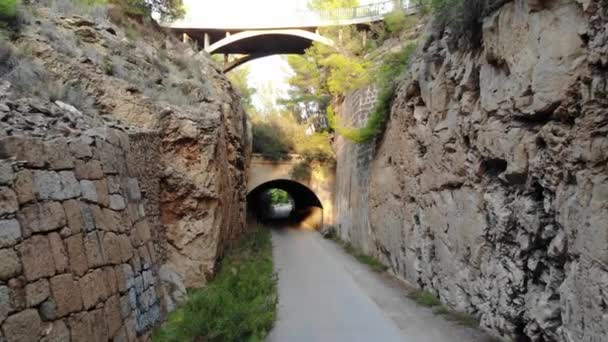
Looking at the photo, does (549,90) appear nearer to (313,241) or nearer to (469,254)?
(469,254)

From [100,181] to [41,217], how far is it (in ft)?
4.33

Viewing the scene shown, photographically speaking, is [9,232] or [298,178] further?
[298,178]

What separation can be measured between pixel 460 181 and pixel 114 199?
5369mm

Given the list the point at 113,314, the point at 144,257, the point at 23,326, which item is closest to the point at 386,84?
the point at 144,257

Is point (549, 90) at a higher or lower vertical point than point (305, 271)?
higher

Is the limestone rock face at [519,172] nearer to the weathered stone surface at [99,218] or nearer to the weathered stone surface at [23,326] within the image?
the weathered stone surface at [23,326]

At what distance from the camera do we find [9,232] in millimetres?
3672

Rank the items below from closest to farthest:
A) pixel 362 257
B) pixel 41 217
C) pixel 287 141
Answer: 1. pixel 41 217
2. pixel 362 257
3. pixel 287 141

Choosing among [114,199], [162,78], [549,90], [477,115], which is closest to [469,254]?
[477,115]

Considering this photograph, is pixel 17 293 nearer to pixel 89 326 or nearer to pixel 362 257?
pixel 89 326

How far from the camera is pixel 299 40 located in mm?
27562

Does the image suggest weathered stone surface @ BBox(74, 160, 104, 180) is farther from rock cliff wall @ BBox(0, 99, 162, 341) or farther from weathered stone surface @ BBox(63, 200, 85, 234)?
weathered stone surface @ BBox(63, 200, 85, 234)

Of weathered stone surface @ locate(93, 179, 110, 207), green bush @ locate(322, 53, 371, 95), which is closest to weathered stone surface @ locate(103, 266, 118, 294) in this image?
weathered stone surface @ locate(93, 179, 110, 207)

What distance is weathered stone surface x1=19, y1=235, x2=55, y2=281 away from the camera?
379 cm
